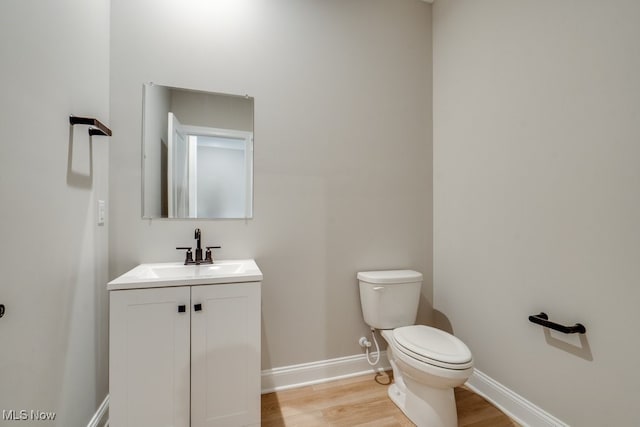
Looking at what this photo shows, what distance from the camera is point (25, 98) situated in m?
0.93

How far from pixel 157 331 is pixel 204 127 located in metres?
1.19

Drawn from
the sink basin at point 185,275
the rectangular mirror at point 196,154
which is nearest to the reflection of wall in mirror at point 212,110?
the rectangular mirror at point 196,154

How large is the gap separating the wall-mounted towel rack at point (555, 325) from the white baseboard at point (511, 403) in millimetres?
486

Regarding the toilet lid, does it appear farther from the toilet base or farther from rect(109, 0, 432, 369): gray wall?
rect(109, 0, 432, 369): gray wall

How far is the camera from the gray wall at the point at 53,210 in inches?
34.0

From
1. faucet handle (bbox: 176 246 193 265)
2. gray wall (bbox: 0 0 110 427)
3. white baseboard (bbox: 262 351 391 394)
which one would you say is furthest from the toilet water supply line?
gray wall (bbox: 0 0 110 427)

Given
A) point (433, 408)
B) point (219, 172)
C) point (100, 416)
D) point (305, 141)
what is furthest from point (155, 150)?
point (433, 408)

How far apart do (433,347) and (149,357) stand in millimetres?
1387

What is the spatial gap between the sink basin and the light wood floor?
88 centimetres

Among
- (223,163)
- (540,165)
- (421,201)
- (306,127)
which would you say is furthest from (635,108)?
(223,163)

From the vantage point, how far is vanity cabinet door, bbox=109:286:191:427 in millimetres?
1223

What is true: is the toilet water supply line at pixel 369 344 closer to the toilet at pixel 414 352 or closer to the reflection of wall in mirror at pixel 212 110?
the toilet at pixel 414 352
